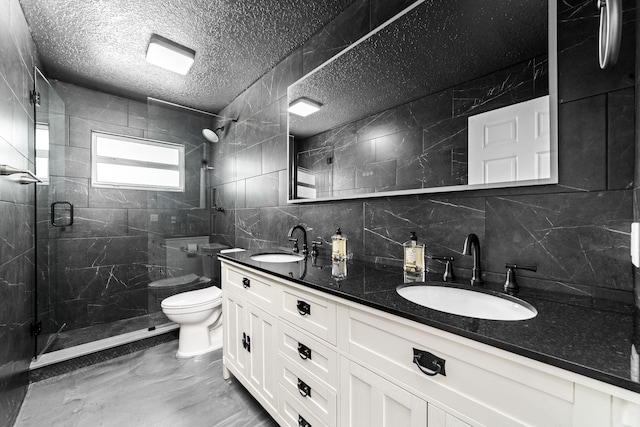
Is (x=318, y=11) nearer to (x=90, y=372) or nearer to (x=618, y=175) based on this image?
(x=618, y=175)

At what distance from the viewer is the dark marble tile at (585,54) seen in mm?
816

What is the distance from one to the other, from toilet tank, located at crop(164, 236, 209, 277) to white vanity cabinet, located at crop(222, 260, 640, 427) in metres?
1.51

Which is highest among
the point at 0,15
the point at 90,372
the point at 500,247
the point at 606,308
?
the point at 0,15

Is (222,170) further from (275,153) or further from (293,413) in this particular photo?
(293,413)

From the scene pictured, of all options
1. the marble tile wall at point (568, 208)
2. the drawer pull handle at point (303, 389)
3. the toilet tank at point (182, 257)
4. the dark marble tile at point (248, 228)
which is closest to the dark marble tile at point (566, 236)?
the marble tile wall at point (568, 208)

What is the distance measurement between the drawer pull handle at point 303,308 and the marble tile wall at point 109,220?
7.01 ft

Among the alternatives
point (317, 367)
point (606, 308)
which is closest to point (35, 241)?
point (317, 367)

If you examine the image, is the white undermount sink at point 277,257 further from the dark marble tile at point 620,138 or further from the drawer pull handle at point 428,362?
the dark marble tile at point 620,138

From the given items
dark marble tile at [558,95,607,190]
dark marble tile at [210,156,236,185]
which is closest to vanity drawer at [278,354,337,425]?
dark marble tile at [558,95,607,190]

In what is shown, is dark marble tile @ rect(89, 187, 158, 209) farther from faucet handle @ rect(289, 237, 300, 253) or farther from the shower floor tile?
faucet handle @ rect(289, 237, 300, 253)

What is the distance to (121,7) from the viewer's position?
66.4 inches

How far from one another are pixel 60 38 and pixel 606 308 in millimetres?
3519

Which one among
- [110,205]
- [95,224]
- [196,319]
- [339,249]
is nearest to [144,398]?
[196,319]

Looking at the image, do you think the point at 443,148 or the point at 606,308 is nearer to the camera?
the point at 606,308
